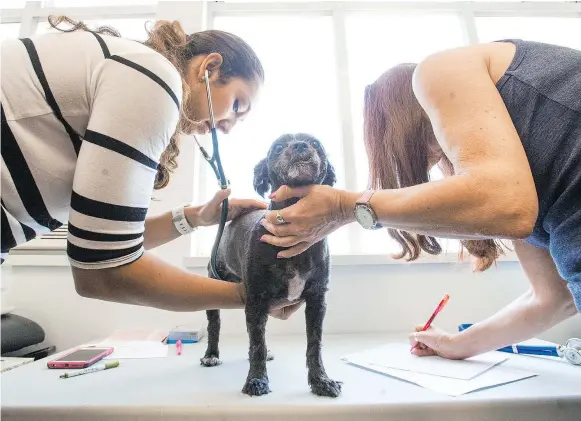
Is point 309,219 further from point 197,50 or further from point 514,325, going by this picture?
point 514,325

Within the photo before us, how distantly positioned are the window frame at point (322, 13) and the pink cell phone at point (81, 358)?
51 cm

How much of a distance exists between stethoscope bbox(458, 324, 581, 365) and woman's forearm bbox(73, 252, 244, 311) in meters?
0.76

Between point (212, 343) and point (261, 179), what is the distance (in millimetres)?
441

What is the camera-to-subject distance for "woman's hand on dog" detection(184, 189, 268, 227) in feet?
3.05

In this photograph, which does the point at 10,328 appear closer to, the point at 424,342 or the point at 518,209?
the point at 424,342

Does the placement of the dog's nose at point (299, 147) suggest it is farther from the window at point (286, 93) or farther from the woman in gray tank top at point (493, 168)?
the window at point (286, 93)

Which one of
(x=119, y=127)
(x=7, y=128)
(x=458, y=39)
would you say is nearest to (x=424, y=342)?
(x=119, y=127)

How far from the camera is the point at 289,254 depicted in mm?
686

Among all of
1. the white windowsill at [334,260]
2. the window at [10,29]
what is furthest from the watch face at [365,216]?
the window at [10,29]

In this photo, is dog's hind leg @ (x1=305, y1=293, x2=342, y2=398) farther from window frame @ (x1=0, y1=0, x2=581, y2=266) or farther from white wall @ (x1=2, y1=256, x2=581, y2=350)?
window frame @ (x1=0, y1=0, x2=581, y2=266)

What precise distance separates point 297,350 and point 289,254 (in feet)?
1.34

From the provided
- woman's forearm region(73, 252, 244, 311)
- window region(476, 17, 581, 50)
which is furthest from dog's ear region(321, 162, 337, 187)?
window region(476, 17, 581, 50)

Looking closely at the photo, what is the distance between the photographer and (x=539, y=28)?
6.41 feet

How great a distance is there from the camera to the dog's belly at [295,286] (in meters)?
0.71
